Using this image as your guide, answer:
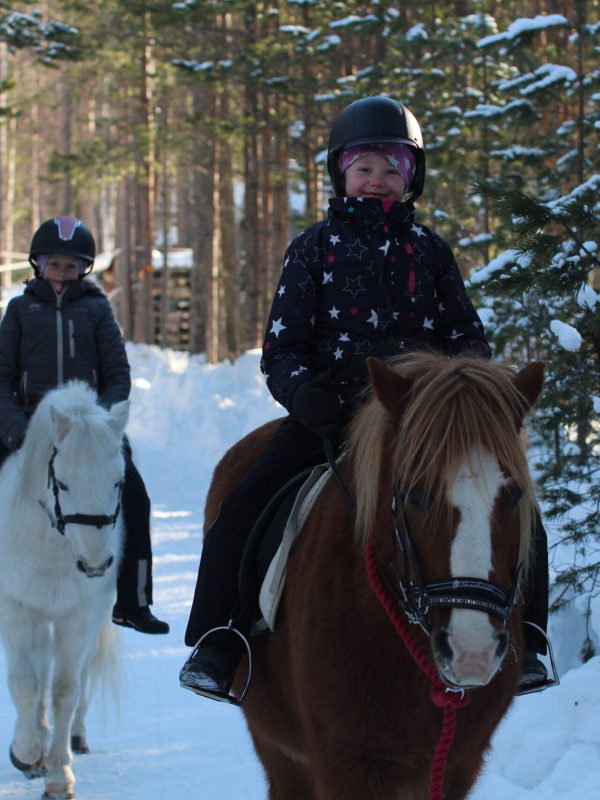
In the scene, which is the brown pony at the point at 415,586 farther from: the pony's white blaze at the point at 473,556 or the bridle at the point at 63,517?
the bridle at the point at 63,517

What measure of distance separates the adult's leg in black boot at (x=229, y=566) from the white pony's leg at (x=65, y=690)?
2.10 metres

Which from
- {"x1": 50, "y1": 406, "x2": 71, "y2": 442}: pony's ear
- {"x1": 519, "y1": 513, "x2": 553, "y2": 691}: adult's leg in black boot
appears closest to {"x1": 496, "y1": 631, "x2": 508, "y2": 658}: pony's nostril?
{"x1": 519, "y1": 513, "x2": 553, "y2": 691}: adult's leg in black boot

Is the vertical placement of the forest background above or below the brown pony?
above

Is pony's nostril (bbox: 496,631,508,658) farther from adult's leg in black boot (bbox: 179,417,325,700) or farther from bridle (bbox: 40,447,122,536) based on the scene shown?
bridle (bbox: 40,447,122,536)

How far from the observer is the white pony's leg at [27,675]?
5.45 m

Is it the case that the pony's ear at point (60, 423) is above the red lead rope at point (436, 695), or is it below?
above

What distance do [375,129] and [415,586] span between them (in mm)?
1881

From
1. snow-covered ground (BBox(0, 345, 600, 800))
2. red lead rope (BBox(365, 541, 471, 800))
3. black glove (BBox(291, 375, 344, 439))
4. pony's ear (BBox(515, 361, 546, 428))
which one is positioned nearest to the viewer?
red lead rope (BBox(365, 541, 471, 800))

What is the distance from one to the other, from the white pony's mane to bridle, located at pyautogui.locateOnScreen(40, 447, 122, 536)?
0.12 m

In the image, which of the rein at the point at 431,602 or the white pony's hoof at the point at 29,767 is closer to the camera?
the rein at the point at 431,602

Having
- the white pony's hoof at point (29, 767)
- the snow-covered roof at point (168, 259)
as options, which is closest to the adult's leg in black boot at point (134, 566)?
the white pony's hoof at point (29, 767)

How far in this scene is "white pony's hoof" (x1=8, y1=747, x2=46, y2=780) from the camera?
5500 mm

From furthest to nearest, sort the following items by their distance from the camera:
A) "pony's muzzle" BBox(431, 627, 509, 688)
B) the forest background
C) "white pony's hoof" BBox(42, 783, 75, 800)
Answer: the forest background < "white pony's hoof" BBox(42, 783, 75, 800) < "pony's muzzle" BBox(431, 627, 509, 688)

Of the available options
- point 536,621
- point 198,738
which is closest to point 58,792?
point 198,738
